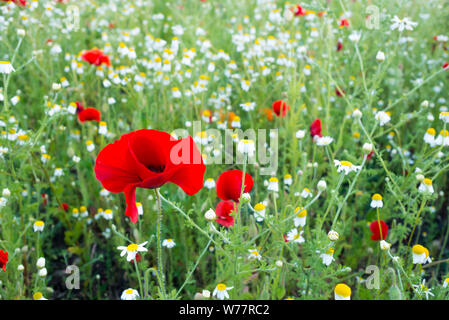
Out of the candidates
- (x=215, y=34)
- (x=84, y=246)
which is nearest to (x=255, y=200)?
(x=84, y=246)

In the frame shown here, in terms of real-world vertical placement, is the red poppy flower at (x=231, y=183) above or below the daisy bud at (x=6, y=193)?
above

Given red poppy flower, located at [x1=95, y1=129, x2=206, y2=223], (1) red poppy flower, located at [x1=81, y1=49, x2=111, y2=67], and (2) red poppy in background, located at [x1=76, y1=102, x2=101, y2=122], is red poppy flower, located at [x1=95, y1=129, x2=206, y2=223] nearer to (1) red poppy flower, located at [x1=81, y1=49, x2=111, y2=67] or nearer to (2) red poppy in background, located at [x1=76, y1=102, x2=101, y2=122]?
(2) red poppy in background, located at [x1=76, y1=102, x2=101, y2=122]

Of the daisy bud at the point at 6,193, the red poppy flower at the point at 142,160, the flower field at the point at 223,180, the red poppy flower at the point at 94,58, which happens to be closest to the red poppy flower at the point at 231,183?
the flower field at the point at 223,180

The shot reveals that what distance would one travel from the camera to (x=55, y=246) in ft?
6.40

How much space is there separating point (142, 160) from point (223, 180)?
26 centimetres

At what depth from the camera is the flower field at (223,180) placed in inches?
43.2

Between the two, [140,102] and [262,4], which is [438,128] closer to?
[140,102]

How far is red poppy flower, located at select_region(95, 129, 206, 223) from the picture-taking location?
847 millimetres

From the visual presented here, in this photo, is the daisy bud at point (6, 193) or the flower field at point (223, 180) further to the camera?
the daisy bud at point (6, 193)

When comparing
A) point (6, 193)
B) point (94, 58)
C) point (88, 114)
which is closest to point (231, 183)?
point (6, 193)

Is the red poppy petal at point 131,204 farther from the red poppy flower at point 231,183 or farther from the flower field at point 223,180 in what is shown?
the red poppy flower at point 231,183

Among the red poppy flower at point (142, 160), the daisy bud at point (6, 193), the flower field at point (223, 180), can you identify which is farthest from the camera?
the daisy bud at point (6, 193)

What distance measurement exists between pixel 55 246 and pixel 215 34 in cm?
172

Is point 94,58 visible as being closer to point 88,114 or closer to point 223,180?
point 88,114
